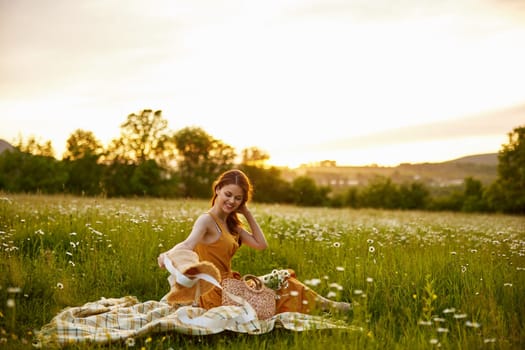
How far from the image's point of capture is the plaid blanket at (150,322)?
438 centimetres

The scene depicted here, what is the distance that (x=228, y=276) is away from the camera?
5570 mm

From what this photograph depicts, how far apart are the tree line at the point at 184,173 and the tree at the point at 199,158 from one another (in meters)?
0.11

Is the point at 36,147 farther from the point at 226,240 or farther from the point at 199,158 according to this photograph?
the point at 226,240

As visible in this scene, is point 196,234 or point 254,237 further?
point 254,237

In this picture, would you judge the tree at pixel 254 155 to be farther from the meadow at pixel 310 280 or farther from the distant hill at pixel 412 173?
the meadow at pixel 310 280

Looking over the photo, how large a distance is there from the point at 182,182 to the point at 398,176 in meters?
31.8

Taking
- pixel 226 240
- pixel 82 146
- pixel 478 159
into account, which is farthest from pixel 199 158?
pixel 478 159

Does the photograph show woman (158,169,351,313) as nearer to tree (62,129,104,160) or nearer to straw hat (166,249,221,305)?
straw hat (166,249,221,305)

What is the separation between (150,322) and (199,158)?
49345mm

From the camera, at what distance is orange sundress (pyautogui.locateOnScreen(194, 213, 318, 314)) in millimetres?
5295

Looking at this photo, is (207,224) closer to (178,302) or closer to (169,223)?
(178,302)

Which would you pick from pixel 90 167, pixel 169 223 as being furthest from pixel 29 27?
pixel 90 167

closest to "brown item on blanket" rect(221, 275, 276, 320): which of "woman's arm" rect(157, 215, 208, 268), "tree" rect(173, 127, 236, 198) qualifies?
"woman's arm" rect(157, 215, 208, 268)

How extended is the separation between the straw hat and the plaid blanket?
0.44ft
